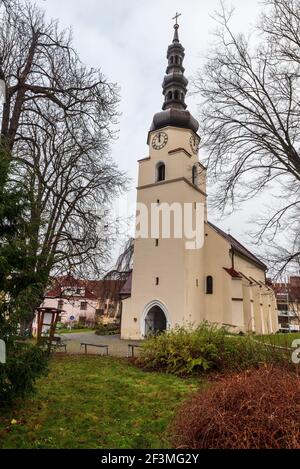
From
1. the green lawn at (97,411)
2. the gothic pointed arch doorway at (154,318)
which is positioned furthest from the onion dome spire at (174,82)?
the green lawn at (97,411)

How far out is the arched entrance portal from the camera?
24198mm

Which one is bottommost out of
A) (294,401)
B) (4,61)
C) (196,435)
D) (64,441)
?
(64,441)

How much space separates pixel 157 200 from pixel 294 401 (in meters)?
22.0

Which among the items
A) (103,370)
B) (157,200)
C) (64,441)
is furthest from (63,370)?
(157,200)

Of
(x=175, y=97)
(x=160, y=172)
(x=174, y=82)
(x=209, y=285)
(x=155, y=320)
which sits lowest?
(x=155, y=320)

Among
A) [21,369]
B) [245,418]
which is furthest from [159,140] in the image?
[245,418]

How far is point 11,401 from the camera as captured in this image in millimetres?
6090

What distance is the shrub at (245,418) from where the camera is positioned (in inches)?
149

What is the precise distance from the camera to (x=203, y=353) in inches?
416

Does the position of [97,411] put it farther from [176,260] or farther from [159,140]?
[159,140]

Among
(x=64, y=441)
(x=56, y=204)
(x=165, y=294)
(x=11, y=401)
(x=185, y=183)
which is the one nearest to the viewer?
(x=64, y=441)

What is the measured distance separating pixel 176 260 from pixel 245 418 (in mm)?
19183

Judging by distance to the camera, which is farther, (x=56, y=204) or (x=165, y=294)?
(x=165, y=294)
